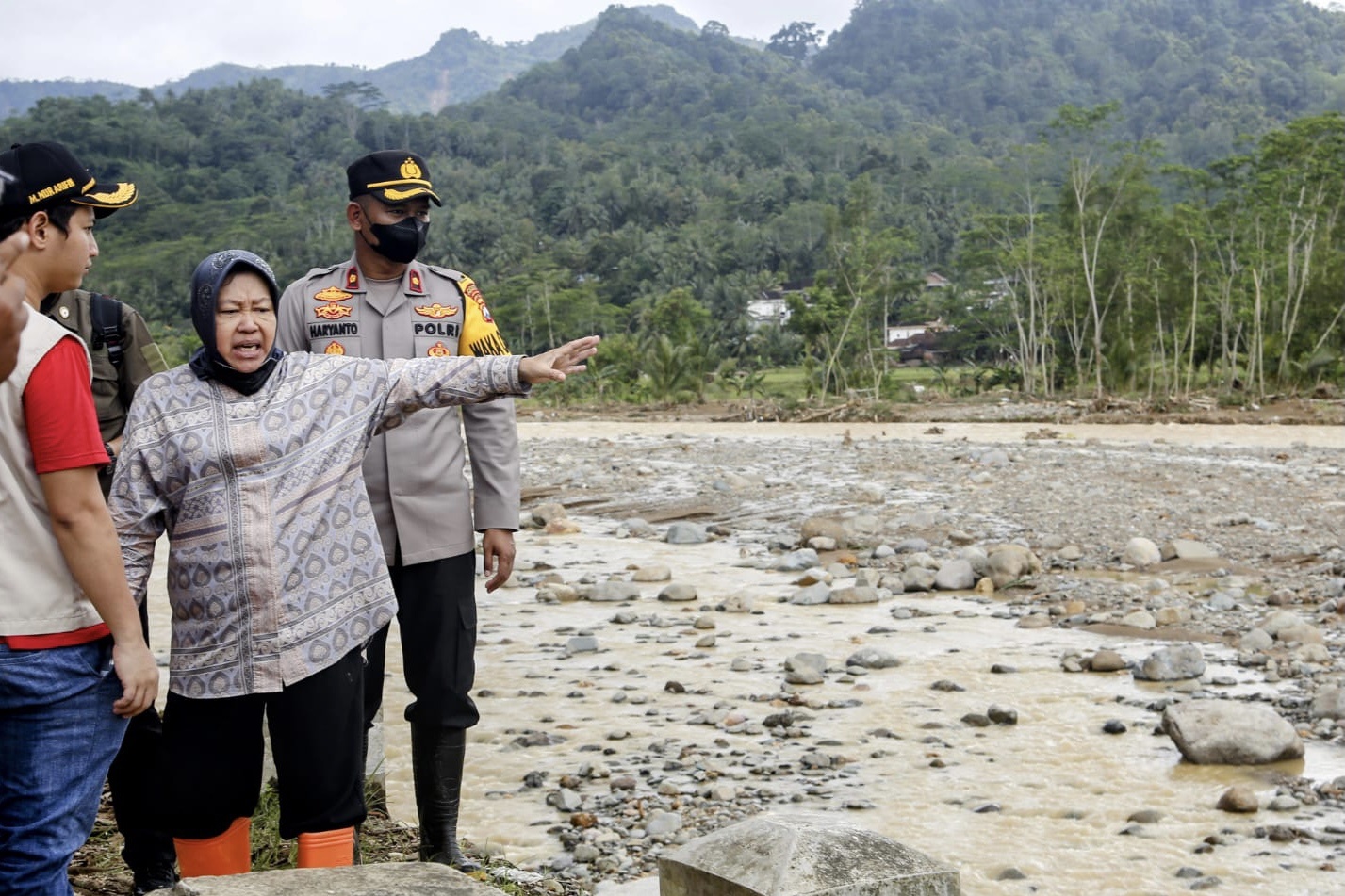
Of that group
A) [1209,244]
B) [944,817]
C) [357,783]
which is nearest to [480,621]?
[944,817]

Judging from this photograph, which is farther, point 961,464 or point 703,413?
point 703,413

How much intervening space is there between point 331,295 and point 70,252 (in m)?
0.97

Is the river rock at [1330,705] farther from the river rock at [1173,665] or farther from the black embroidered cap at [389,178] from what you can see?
the black embroidered cap at [389,178]

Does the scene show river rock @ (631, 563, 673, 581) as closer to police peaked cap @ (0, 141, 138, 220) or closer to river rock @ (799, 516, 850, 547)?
river rock @ (799, 516, 850, 547)

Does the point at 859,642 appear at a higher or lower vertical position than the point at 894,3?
lower

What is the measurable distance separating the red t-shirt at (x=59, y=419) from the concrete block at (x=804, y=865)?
1.30 m

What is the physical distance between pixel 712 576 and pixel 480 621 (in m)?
1.87

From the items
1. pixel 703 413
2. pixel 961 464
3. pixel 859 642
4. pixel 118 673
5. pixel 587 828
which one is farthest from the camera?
pixel 703 413

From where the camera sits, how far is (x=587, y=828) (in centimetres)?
410

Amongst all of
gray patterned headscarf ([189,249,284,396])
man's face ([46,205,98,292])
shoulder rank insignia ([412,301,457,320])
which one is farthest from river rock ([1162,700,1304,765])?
man's face ([46,205,98,292])

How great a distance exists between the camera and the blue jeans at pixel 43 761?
199cm

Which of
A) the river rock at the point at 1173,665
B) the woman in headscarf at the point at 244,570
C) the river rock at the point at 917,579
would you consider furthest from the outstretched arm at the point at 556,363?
the river rock at the point at 917,579

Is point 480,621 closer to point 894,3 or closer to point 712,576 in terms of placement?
point 712,576

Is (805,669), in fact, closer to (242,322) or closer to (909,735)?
(909,735)
